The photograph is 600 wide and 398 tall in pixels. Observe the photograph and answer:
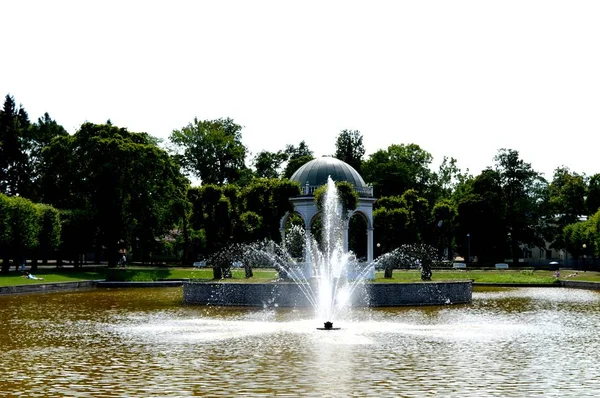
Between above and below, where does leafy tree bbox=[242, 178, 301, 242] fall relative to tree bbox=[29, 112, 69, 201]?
below

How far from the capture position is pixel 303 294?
109ft

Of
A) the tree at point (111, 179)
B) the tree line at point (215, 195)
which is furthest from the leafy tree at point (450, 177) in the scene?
the tree at point (111, 179)

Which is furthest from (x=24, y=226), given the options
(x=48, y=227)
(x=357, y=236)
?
(x=357, y=236)

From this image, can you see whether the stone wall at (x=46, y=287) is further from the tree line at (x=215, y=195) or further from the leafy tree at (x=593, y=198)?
the leafy tree at (x=593, y=198)

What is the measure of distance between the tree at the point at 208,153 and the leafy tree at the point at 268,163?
5.17m

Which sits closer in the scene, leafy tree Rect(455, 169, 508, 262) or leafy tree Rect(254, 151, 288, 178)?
leafy tree Rect(455, 169, 508, 262)

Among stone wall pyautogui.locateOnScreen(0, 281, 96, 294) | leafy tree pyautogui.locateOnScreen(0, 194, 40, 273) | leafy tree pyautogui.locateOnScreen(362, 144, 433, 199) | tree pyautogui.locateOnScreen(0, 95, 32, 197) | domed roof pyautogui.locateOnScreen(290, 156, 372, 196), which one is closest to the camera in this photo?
stone wall pyautogui.locateOnScreen(0, 281, 96, 294)

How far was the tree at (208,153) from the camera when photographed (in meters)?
83.8

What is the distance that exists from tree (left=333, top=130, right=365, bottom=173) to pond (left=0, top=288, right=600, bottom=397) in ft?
210

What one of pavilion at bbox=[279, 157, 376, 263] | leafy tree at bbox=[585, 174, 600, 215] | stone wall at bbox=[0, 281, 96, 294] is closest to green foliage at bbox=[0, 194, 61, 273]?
stone wall at bbox=[0, 281, 96, 294]

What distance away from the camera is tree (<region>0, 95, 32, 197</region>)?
242ft

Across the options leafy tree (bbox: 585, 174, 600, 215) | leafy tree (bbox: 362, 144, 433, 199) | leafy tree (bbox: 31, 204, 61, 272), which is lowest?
leafy tree (bbox: 31, 204, 61, 272)

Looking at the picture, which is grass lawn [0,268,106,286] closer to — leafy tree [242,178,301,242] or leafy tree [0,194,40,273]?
leafy tree [0,194,40,273]

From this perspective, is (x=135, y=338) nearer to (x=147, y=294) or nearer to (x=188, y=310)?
(x=188, y=310)
